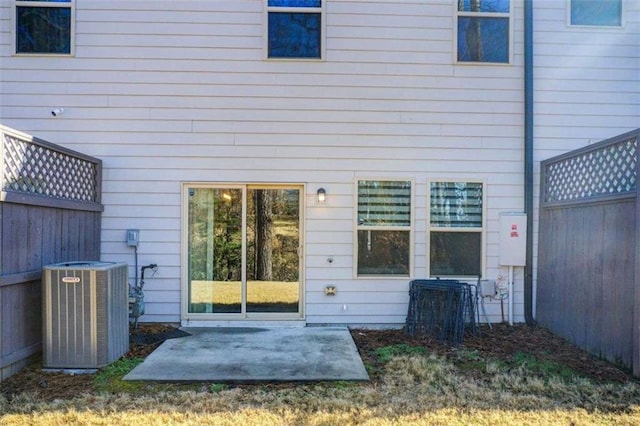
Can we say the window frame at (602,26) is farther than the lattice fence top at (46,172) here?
Yes

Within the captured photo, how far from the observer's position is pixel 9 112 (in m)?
5.53

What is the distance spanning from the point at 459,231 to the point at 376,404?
314cm

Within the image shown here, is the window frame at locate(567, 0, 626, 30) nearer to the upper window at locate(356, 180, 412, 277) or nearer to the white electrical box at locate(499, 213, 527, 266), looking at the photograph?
the white electrical box at locate(499, 213, 527, 266)

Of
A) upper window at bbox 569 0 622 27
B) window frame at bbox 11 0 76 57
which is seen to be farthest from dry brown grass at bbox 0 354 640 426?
upper window at bbox 569 0 622 27

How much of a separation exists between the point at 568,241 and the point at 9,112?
24.4ft

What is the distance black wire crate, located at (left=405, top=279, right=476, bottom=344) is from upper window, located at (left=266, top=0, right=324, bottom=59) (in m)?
3.43

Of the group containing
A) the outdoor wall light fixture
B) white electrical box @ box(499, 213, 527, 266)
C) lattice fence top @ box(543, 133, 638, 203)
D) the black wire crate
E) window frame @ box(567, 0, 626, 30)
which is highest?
window frame @ box(567, 0, 626, 30)

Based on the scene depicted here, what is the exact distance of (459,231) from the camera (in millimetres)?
5688

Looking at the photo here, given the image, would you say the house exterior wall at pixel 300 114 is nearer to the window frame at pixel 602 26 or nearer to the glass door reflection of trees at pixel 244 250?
the window frame at pixel 602 26

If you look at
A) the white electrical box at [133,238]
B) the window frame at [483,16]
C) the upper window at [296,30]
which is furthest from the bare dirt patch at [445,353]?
the upper window at [296,30]

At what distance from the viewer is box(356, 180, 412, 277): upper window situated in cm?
563

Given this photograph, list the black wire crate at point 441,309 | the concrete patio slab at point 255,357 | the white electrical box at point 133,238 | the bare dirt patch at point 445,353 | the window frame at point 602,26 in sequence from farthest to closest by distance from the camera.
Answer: the window frame at point 602,26
the white electrical box at point 133,238
the black wire crate at point 441,309
the concrete patio slab at point 255,357
the bare dirt patch at point 445,353

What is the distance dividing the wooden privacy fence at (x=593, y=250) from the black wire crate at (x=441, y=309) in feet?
3.65

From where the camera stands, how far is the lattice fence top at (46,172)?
3.93 meters
